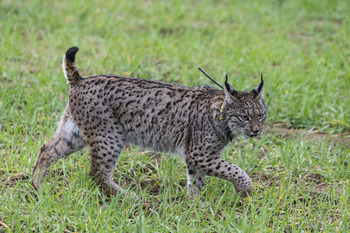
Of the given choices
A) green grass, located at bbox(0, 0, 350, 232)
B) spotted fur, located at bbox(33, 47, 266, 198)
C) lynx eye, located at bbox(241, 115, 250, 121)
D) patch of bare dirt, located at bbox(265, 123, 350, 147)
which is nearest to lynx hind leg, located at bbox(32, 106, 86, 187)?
spotted fur, located at bbox(33, 47, 266, 198)

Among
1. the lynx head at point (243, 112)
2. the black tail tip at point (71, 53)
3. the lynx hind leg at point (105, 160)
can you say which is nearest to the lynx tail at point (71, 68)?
the black tail tip at point (71, 53)

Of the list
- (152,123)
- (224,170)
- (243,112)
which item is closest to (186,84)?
(152,123)

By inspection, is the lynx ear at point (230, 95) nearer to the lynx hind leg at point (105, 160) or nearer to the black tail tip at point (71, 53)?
the lynx hind leg at point (105, 160)

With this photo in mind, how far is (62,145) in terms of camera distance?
533cm

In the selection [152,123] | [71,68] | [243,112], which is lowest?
[152,123]

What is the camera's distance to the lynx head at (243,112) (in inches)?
199

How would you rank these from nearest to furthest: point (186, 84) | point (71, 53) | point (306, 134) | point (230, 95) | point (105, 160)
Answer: point (230, 95) → point (105, 160) → point (71, 53) → point (306, 134) → point (186, 84)

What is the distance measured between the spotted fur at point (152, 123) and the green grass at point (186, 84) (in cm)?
22

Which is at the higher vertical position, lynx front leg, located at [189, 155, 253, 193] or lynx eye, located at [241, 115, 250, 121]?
lynx eye, located at [241, 115, 250, 121]

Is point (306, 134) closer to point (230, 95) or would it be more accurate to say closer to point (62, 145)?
point (230, 95)

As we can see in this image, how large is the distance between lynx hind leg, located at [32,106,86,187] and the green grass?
184 mm

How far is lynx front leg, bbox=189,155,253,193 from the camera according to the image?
5.03m

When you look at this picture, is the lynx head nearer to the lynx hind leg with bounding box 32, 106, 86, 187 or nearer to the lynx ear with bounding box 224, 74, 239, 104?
the lynx ear with bounding box 224, 74, 239, 104

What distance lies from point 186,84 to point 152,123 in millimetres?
2453
